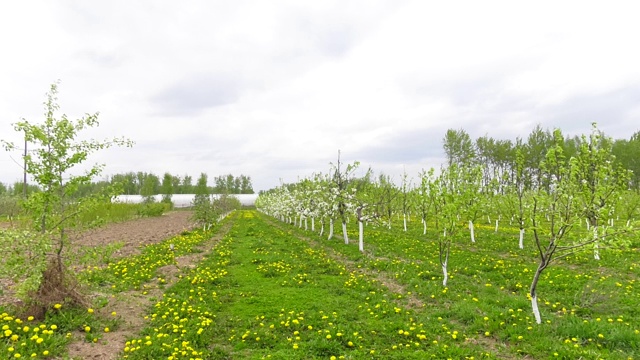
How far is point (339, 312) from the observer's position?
10.8 metres

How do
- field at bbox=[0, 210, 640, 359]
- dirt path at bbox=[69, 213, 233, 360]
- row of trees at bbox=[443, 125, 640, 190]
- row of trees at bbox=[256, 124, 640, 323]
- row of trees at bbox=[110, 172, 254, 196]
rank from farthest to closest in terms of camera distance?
row of trees at bbox=[110, 172, 254, 196], row of trees at bbox=[443, 125, 640, 190], row of trees at bbox=[256, 124, 640, 323], field at bbox=[0, 210, 640, 359], dirt path at bbox=[69, 213, 233, 360]

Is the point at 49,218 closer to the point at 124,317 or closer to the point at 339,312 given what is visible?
the point at 124,317

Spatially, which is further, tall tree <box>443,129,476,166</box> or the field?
tall tree <box>443,129,476,166</box>

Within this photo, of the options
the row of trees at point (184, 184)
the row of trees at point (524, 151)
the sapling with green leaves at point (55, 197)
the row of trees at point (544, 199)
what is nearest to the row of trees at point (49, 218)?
the sapling with green leaves at point (55, 197)

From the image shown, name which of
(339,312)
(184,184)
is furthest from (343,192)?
(184,184)

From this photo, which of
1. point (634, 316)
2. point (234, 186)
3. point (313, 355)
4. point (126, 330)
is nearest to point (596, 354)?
point (634, 316)

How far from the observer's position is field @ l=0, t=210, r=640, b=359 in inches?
313

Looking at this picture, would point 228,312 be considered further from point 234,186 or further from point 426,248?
point 234,186

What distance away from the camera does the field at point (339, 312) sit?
796cm

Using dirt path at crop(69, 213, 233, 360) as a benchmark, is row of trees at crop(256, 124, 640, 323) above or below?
above

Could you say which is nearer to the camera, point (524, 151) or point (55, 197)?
point (55, 197)

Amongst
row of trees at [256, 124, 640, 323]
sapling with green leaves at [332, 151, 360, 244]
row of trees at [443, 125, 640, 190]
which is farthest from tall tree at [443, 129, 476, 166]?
sapling with green leaves at [332, 151, 360, 244]

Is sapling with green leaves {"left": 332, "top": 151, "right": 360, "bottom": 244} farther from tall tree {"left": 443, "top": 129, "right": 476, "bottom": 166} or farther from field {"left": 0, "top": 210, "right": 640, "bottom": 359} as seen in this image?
tall tree {"left": 443, "top": 129, "right": 476, "bottom": 166}

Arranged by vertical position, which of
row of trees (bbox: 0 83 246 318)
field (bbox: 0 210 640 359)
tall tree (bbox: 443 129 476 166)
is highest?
tall tree (bbox: 443 129 476 166)
